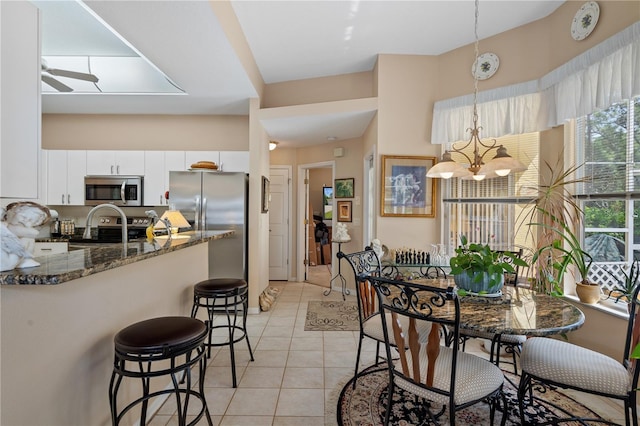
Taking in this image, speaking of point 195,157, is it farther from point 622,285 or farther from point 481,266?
point 622,285

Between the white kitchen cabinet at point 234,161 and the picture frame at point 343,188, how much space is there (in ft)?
5.28

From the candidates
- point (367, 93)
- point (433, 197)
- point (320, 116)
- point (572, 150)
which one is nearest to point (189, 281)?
point (320, 116)

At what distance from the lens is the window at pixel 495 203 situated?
301 cm

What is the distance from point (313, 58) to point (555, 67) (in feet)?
8.06

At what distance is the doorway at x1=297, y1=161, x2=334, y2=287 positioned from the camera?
5496mm

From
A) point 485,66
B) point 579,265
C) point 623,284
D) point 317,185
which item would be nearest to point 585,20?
point 485,66

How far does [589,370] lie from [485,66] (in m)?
2.93

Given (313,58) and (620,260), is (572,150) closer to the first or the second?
(620,260)

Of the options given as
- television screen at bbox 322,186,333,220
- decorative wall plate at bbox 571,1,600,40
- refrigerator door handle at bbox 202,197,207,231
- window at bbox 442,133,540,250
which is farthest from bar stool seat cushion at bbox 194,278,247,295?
television screen at bbox 322,186,333,220

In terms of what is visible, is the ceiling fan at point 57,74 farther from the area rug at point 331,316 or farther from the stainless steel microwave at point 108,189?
the area rug at point 331,316

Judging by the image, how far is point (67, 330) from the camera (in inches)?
53.5

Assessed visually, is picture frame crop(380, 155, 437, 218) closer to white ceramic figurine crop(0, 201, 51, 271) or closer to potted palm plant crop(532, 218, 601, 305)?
potted palm plant crop(532, 218, 601, 305)

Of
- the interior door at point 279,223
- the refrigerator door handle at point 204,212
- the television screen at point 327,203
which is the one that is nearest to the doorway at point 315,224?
the television screen at point 327,203

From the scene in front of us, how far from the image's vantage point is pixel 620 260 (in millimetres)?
2305
